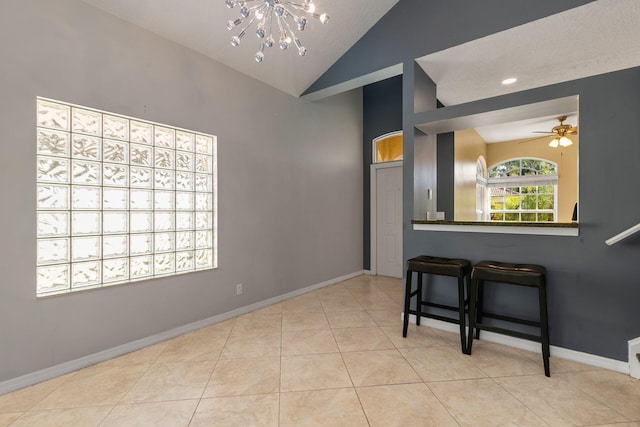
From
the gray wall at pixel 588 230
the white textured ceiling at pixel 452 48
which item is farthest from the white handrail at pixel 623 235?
the white textured ceiling at pixel 452 48

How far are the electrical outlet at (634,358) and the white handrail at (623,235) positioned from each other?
719 millimetres

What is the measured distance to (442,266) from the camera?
2547 millimetres

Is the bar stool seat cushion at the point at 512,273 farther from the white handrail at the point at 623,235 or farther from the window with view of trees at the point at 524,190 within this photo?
the window with view of trees at the point at 524,190

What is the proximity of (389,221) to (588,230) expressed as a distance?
300 cm

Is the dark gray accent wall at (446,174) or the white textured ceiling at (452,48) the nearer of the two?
the white textured ceiling at (452,48)

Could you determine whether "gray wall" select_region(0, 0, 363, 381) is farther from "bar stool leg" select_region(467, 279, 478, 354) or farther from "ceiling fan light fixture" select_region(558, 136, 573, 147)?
"ceiling fan light fixture" select_region(558, 136, 573, 147)

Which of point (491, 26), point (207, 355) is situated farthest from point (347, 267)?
point (491, 26)

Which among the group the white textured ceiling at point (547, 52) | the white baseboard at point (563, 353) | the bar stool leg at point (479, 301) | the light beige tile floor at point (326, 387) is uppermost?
the white textured ceiling at point (547, 52)

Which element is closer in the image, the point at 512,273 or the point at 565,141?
the point at 512,273

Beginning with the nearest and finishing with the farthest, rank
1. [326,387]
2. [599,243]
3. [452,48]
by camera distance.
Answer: [326,387]
[599,243]
[452,48]

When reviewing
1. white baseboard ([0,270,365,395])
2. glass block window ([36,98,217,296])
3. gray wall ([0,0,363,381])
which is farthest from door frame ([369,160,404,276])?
glass block window ([36,98,217,296])

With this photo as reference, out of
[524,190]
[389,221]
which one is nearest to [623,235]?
[389,221]

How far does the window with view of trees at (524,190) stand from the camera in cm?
717

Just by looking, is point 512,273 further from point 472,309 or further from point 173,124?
point 173,124
